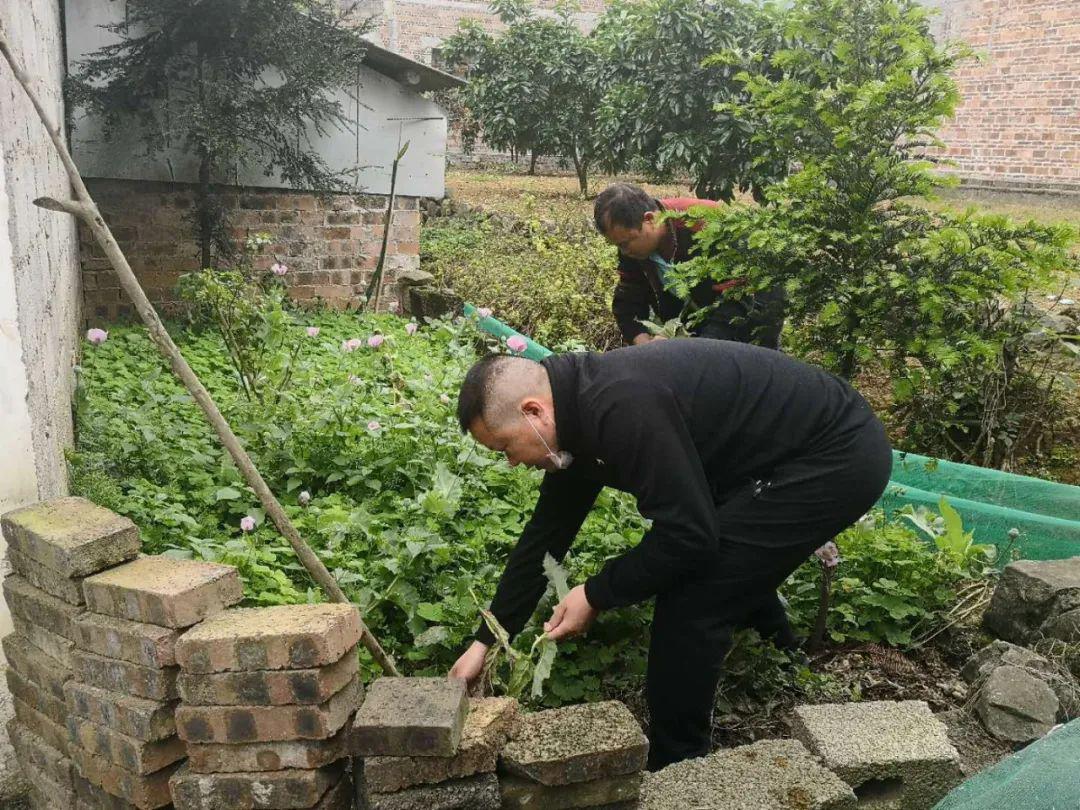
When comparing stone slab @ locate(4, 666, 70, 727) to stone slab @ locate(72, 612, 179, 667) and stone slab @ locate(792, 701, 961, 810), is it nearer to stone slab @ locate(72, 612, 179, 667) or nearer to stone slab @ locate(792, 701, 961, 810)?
stone slab @ locate(72, 612, 179, 667)

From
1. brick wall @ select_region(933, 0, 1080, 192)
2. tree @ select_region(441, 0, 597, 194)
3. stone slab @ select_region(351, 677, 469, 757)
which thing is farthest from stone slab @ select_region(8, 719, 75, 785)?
tree @ select_region(441, 0, 597, 194)

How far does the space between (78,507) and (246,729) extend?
909mm

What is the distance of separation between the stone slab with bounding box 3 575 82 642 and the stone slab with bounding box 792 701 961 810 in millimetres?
2145

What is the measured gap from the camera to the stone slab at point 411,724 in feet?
6.94

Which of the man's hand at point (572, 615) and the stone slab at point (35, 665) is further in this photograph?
the man's hand at point (572, 615)

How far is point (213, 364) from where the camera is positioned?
6867mm

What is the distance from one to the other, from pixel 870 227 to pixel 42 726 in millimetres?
3501

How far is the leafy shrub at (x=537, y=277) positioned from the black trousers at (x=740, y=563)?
5.09m

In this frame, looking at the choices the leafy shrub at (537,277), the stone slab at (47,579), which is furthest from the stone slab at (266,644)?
the leafy shrub at (537,277)

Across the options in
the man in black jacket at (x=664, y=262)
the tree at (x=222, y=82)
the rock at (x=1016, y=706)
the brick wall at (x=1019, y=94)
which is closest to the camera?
the rock at (x=1016, y=706)

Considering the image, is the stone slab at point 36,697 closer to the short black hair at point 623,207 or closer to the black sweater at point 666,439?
the black sweater at point 666,439

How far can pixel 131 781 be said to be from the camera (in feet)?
7.64

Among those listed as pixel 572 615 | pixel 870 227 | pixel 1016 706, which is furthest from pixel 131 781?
pixel 870 227

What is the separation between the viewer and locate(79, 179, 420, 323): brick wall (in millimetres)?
8250
